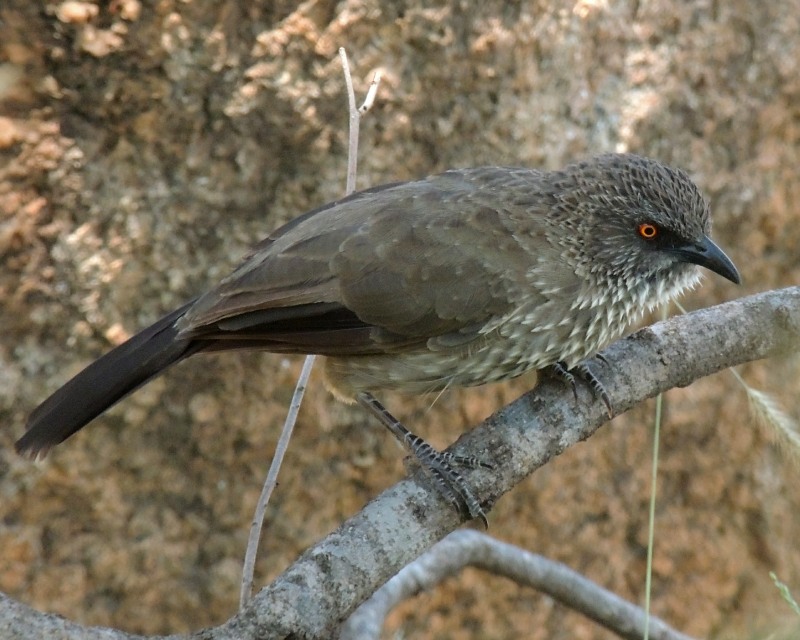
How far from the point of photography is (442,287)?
10.8 ft

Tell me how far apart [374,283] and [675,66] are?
6.19 ft

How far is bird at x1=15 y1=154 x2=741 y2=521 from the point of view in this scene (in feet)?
10.7

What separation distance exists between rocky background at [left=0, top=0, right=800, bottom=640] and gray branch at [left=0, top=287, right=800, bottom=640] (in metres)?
0.95

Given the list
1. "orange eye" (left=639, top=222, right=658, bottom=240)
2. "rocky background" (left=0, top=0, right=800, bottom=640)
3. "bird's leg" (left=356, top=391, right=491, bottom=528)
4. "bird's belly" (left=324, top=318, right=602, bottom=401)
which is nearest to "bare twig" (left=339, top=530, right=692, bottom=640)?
"bird's leg" (left=356, top=391, right=491, bottom=528)

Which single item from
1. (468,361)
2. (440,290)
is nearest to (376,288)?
(440,290)

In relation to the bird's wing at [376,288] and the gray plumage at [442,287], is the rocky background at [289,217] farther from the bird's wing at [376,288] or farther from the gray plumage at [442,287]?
the bird's wing at [376,288]

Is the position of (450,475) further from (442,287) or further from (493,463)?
(442,287)

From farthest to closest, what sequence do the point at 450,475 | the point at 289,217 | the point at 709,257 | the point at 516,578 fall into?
the point at 289,217
the point at 516,578
the point at 709,257
the point at 450,475

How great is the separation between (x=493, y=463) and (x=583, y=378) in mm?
Result: 476

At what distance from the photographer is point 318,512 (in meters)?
4.16

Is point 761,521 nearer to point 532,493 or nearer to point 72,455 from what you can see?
point 532,493

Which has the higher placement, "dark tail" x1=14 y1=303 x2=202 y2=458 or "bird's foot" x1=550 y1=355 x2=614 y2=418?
"bird's foot" x1=550 y1=355 x2=614 y2=418

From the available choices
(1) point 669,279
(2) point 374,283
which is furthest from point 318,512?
(1) point 669,279

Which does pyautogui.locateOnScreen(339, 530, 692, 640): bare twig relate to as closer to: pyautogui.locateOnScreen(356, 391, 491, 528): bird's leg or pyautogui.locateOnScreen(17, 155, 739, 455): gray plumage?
pyautogui.locateOnScreen(356, 391, 491, 528): bird's leg
